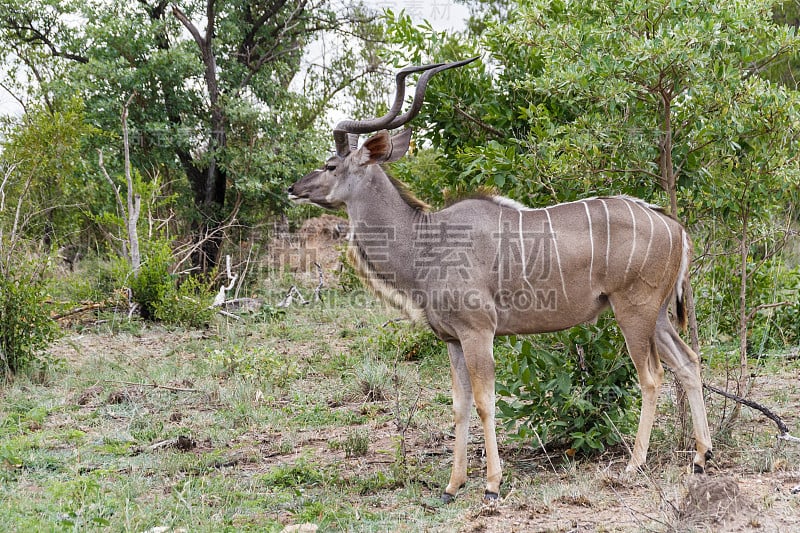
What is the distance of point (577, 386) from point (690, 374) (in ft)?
2.16

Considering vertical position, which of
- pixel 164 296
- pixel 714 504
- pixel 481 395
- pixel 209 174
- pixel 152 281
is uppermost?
pixel 209 174

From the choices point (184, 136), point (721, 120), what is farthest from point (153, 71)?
point (721, 120)

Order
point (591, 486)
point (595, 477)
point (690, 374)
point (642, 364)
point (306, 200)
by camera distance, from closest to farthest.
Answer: point (591, 486)
point (595, 477)
point (642, 364)
point (690, 374)
point (306, 200)

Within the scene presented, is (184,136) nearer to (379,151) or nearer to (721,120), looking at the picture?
(379,151)

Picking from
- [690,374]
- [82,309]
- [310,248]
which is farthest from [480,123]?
[310,248]

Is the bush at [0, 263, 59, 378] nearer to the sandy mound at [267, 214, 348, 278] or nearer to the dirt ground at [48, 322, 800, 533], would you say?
the dirt ground at [48, 322, 800, 533]

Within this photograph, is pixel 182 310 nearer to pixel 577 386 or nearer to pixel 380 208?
pixel 380 208

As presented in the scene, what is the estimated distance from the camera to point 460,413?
170 inches

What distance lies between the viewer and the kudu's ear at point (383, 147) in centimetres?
450

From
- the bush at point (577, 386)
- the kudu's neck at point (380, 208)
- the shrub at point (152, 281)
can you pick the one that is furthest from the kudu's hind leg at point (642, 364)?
the shrub at point (152, 281)

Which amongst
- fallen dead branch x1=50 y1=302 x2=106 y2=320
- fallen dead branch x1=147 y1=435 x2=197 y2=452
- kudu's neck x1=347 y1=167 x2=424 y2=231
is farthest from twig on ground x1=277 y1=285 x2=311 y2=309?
kudu's neck x1=347 y1=167 x2=424 y2=231

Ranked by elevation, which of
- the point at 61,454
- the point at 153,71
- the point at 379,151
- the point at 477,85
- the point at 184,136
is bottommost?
the point at 61,454

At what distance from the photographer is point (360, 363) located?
23.7ft

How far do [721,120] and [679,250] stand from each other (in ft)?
2.45
